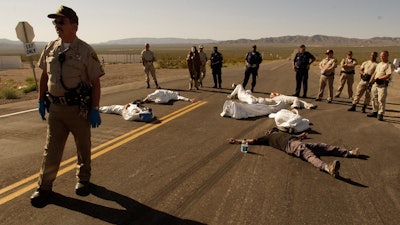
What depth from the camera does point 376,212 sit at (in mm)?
4137

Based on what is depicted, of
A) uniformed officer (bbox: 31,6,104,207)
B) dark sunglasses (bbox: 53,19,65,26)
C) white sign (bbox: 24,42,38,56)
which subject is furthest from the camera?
white sign (bbox: 24,42,38,56)

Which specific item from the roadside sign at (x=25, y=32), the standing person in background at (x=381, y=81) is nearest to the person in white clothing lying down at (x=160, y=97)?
the roadside sign at (x=25, y=32)

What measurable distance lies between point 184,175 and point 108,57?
4867 cm

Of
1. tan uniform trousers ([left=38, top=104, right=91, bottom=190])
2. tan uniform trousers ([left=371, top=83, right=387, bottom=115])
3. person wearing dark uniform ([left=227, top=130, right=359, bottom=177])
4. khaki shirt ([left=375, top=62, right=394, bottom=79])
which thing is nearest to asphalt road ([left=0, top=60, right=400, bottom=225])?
person wearing dark uniform ([left=227, top=130, right=359, bottom=177])

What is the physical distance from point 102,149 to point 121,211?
8.48 ft

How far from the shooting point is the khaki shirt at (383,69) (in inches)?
364

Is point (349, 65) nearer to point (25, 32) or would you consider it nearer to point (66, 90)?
point (66, 90)

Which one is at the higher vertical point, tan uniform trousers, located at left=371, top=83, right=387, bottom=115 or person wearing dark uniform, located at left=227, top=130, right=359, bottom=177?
tan uniform trousers, located at left=371, top=83, right=387, bottom=115

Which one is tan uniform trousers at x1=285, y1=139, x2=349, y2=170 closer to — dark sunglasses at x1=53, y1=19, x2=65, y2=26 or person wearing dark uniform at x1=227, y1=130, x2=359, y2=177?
person wearing dark uniform at x1=227, y1=130, x2=359, y2=177

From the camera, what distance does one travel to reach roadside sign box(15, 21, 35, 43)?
46.6 feet

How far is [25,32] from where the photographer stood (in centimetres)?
1433

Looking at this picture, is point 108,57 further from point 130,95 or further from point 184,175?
point 184,175

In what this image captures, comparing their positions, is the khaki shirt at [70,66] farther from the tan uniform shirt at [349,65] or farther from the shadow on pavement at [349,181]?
the tan uniform shirt at [349,65]

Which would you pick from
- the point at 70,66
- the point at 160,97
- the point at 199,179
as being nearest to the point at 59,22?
the point at 70,66
